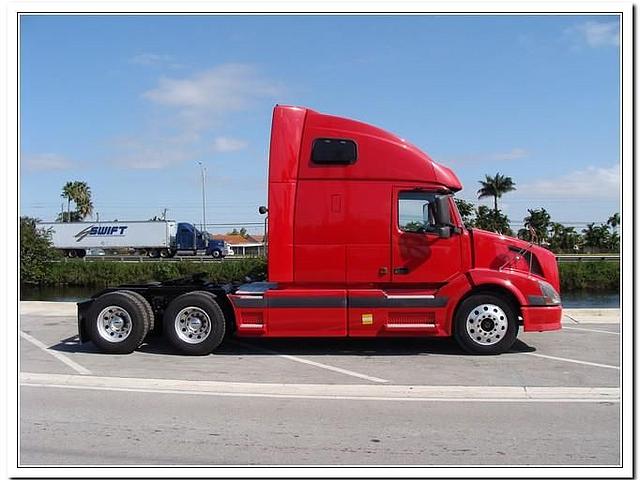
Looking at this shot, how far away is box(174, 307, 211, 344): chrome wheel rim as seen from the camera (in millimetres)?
9297

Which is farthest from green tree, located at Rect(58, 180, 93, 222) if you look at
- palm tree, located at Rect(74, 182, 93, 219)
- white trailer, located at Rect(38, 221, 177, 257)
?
white trailer, located at Rect(38, 221, 177, 257)

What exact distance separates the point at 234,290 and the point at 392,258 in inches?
102

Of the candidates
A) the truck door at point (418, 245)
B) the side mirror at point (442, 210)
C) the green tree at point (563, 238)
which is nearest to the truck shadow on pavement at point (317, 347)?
the truck door at point (418, 245)

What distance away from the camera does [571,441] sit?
5387 millimetres

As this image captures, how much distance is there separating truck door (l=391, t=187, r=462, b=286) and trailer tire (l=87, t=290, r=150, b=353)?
3980mm

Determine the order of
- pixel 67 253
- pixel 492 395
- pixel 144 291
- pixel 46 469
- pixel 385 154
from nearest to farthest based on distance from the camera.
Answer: pixel 46 469 < pixel 492 395 < pixel 385 154 < pixel 144 291 < pixel 67 253

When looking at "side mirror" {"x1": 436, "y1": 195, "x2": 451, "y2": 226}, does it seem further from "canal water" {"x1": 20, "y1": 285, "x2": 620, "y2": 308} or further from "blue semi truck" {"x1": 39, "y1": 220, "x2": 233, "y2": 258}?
"blue semi truck" {"x1": 39, "y1": 220, "x2": 233, "y2": 258}

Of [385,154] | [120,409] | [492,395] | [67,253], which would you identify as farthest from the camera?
[67,253]

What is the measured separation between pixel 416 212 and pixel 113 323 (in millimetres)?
5045

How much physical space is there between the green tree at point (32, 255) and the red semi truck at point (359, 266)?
35388mm

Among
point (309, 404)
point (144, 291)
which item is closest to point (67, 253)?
point (144, 291)

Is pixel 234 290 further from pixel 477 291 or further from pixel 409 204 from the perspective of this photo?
pixel 477 291

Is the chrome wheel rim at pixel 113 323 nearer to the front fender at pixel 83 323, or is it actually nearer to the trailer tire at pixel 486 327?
the front fender at pixel 83 323

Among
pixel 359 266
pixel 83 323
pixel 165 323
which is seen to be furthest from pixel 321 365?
pixel 83 323
